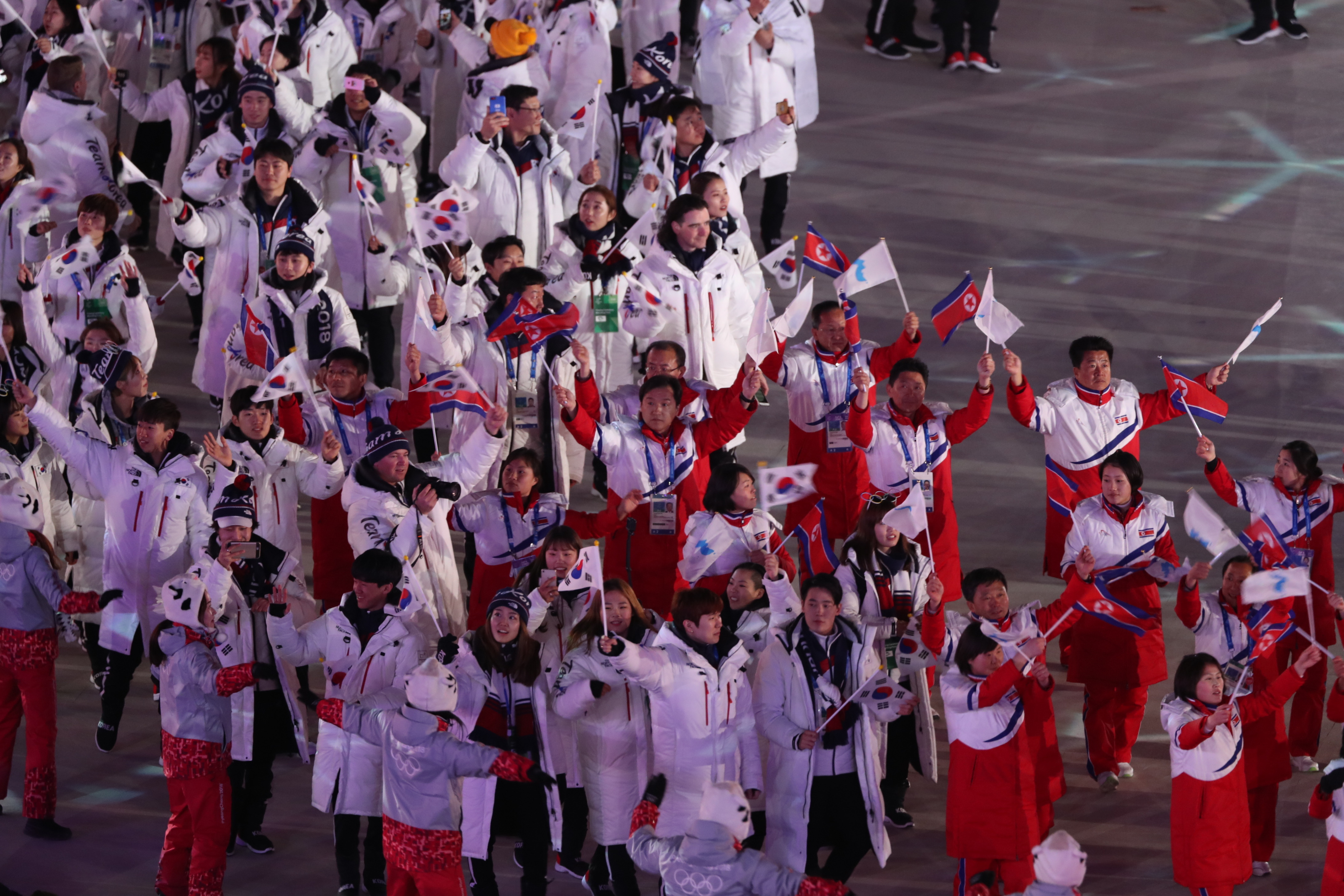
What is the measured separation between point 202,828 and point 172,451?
2063mm

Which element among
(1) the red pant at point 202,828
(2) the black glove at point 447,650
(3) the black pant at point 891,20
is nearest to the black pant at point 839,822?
(2) the black glove at point 447,650

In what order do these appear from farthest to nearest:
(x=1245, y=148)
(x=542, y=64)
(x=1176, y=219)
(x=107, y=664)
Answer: (x=1245, y=148)
(x=1176, y=219)
(x=542, y=64)
(x=107, y=664)

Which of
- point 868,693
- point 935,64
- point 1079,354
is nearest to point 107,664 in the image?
point 868,693

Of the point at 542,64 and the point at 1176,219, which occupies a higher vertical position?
the point at 542,64

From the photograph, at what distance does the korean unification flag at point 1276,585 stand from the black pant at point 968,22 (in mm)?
9527

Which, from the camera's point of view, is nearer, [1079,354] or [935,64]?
[1079,354]

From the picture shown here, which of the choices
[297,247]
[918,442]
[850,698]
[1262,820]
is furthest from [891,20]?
[850,698]

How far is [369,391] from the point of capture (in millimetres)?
10219

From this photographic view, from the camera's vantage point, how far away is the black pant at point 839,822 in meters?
8.42

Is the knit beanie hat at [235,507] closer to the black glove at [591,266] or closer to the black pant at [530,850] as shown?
the black pant at [530,850]

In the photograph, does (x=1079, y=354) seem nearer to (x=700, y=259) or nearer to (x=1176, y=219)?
(x=700, y=259)

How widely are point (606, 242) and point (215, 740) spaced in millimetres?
4079

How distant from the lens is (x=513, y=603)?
8328 millimetres

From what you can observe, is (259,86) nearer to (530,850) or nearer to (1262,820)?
(530,850)
